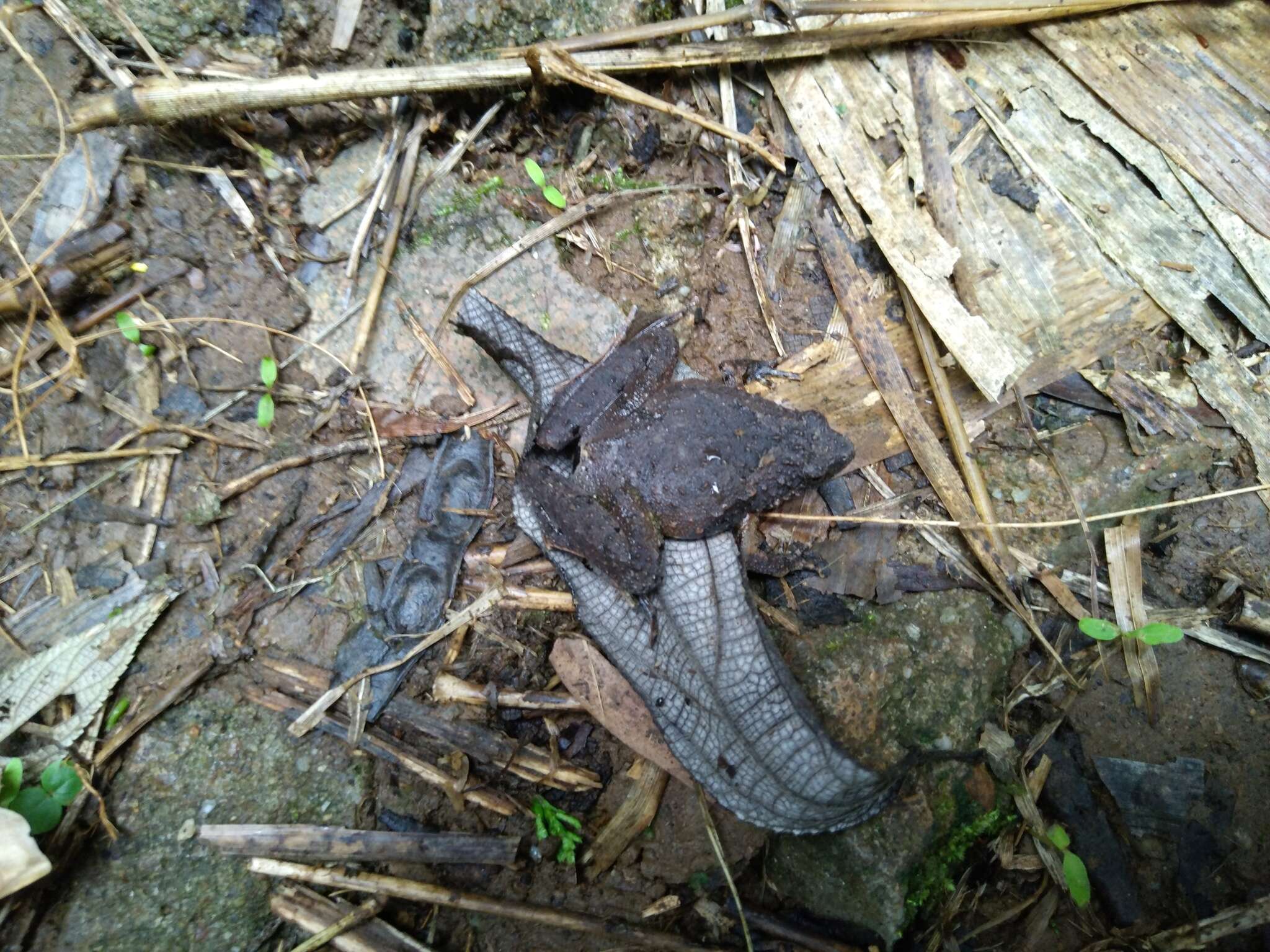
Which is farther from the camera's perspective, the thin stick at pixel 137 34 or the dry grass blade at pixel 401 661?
the thin stick at pixel 137 34

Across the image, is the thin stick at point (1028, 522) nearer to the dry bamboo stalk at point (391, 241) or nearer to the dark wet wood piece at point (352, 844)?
the dark wet wood piece at point (352, 844)

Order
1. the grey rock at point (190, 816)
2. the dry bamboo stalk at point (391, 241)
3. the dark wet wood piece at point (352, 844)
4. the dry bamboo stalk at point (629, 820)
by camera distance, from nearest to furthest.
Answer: the grey rock at point (190, 816) → the dark wet wood piece at point (352, 844) → the dry bamboo stalk at point (629, 820) → the dry bamboo stalk at point (391, 241)

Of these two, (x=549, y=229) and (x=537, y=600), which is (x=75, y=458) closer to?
(x=537, y=600)

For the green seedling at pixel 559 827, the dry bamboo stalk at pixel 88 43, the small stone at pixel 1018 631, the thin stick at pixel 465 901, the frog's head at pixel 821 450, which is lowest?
the thin stick at pixel 465 901

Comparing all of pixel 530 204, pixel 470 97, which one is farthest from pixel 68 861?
pixel 470 97

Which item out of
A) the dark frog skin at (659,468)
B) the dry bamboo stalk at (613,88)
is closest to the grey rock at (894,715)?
the dark frog skin at (659,468)

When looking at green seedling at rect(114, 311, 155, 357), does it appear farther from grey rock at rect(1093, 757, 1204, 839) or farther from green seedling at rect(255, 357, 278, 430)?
grey rock at rect(1093, 757, 1204, 839)
